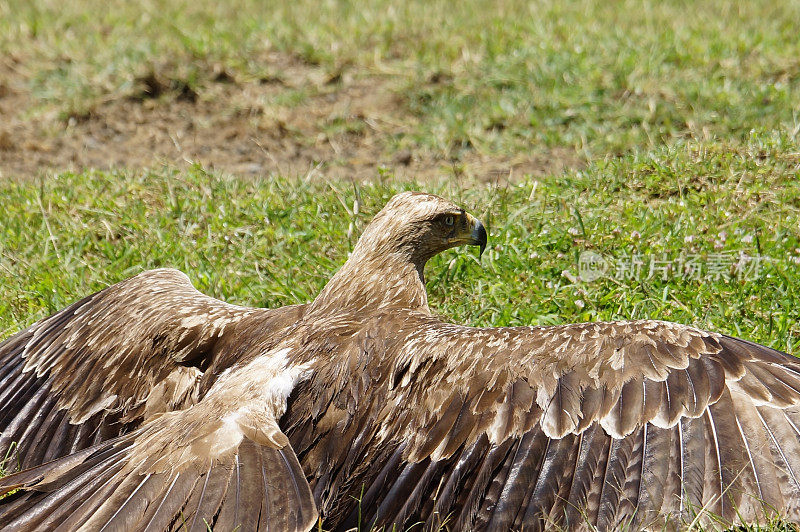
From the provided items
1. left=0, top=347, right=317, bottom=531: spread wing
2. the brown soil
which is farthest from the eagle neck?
the brown soil

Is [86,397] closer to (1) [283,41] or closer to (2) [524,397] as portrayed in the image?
(2) [524,397]

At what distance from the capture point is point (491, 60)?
880 cm

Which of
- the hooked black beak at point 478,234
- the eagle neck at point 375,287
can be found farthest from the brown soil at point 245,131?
the eagle neck at point 375,287

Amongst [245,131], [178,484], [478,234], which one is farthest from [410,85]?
[178,484]

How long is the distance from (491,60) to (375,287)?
460cm

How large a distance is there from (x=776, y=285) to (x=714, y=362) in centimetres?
200

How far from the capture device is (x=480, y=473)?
138 inches

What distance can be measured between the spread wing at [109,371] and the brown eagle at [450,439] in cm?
11

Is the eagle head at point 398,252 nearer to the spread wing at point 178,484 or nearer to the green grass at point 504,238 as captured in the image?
the green grass at point 504,238

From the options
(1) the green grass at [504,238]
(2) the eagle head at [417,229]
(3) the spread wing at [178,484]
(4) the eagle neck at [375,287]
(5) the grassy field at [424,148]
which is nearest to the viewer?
(3) the spread wing at [178,484]

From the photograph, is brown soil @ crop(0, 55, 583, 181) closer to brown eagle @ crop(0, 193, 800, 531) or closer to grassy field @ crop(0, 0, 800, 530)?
grassy field @ crop(0, 0, 800, 530)

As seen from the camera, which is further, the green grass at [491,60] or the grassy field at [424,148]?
the green grass at [491,60]

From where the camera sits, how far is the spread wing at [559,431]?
3.36 m

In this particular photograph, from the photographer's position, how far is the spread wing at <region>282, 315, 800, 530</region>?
336 cm
